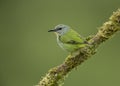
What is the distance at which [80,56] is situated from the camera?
27.8 feet

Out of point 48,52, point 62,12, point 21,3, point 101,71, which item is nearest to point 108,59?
point 101,71

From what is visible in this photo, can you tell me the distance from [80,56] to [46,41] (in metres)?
13.5

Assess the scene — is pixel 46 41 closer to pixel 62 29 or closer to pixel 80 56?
pixel 62 29

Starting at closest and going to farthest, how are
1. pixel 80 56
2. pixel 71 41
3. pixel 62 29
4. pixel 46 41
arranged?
pixel 80 56 < pixel 71 41 < pixel 62 29 < pixel 46 41

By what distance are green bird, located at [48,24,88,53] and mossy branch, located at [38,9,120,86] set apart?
14 centimetres

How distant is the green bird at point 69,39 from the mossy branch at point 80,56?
14 centimetres

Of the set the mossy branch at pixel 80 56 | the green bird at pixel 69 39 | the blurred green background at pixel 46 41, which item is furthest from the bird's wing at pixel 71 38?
the blurred green background at pixel 46 41

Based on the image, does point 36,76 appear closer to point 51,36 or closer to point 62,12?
point 51,36

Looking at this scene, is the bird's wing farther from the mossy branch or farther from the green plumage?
the mossy branch

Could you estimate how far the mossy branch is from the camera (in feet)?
27.2

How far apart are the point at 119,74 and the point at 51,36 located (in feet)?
9.14

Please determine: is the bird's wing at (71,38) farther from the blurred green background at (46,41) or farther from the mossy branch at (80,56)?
the blurred green background at (46,41)

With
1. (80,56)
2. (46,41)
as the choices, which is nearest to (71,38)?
(80,56)

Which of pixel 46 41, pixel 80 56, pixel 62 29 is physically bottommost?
pixel 80 56
